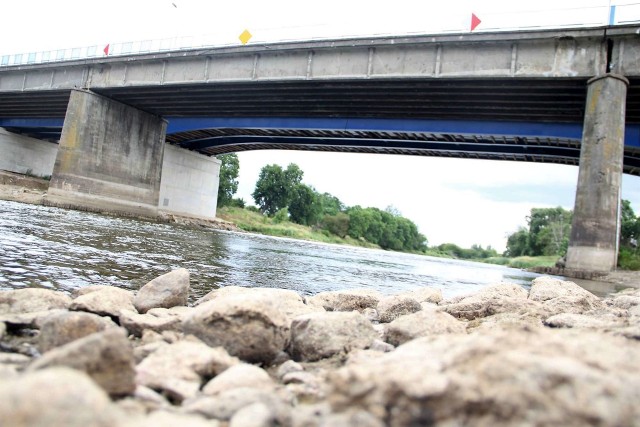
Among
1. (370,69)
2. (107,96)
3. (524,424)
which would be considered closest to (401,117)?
(370,69)

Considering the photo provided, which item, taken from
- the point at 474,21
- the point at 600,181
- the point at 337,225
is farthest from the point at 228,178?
the point at 600,181

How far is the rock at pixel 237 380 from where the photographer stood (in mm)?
2758

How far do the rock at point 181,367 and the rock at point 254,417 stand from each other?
2.13ft

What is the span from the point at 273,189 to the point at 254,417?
10213 centimetres

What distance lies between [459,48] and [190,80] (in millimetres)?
17879

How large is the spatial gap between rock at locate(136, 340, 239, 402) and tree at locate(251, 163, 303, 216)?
3955 inches

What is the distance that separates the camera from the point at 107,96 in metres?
37.8

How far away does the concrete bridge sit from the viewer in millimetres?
20844

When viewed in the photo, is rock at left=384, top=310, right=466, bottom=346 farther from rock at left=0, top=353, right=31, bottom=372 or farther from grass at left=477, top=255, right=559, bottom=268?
grass at left=477, top=255, right=559, bottom=268

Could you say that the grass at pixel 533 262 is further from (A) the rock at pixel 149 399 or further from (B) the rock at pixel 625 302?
(A) the rock at pixel 149 399

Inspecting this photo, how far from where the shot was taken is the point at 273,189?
340 feet

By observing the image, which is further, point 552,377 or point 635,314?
point 635,314

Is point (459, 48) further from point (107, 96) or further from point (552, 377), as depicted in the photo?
point (107, 96)

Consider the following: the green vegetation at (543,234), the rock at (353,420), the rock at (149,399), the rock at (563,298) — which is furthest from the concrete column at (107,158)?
the green vegetation at (543,234)
